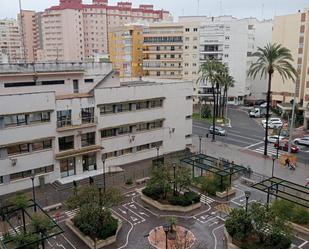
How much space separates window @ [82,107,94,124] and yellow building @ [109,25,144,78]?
5746 cm

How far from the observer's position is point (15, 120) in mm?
32938

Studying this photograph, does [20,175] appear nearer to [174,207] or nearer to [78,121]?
[78,121]

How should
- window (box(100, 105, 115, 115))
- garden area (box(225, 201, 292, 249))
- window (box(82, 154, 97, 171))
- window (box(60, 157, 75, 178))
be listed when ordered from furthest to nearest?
window (box(100, 105, 115, 115))
window (box(82, 154, 97, 171))
window (box(60, 157, 75, 178))
garden area (box(225, 201, 292, 249))

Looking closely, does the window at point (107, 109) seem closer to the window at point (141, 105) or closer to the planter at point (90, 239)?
the window at point (141, 105)

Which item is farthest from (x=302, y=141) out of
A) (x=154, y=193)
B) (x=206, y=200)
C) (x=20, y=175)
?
(x=20, y=175)

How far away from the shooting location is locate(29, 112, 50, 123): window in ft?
111

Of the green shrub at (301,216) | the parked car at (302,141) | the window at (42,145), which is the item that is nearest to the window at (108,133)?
the window at (42,145)

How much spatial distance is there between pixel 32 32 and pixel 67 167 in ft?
415

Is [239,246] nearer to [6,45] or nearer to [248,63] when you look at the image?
[248,63]

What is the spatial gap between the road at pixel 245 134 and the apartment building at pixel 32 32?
102037 millimetres

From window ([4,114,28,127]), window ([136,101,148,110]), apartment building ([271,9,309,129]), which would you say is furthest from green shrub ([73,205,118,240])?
apartment building ([271,9,309,129])

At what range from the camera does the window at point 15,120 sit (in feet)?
106

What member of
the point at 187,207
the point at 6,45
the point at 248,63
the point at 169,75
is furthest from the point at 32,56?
the point at 187,207

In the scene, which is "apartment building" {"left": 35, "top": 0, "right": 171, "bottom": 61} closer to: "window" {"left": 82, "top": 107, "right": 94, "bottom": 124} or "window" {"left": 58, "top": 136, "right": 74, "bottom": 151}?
"window" {"left": 82, "top": 107, "right": 94, "bottom": 124}
